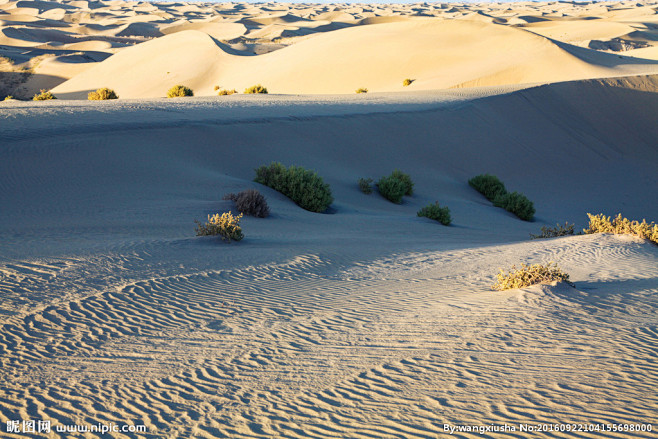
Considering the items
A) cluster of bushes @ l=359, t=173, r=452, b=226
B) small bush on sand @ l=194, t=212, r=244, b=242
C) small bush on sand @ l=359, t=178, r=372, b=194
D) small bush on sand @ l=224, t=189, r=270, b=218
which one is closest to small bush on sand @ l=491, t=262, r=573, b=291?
small bush on sand @ l=194, t=212, r=244, b=242

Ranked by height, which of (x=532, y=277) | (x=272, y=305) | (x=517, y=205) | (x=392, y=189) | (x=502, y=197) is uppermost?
(x=532, y=277)

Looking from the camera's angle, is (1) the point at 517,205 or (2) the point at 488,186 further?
(2) the point at 488,186

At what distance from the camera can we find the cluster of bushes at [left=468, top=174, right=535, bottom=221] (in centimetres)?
1661

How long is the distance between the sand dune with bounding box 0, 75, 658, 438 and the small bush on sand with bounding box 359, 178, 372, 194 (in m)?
0.53

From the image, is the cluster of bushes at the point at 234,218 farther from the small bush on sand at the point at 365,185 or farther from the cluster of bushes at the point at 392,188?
the cluster of bushes at the point at 392,188

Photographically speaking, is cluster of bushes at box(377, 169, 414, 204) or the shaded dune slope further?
the shaded dune slope

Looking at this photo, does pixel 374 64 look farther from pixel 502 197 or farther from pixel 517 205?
pixel 517 205

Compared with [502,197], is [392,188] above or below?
above

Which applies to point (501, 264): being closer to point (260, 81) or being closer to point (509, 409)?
point (509, 409)

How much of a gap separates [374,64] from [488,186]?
1058 inches

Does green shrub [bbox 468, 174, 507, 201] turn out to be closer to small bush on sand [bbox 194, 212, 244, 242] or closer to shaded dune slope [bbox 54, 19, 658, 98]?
small bush on sand [bbox 194, 212, 244, 242]

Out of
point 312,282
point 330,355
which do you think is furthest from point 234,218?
point 330,355

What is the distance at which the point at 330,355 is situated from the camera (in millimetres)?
4805

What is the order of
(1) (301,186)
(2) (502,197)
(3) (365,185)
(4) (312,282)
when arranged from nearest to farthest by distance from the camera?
(4) (312,282)
(1) (301,186)
(3) (365,185)
(2) (502,197)
